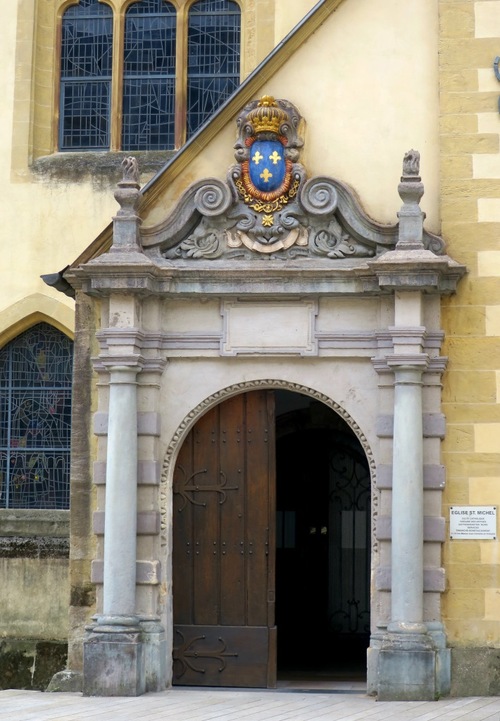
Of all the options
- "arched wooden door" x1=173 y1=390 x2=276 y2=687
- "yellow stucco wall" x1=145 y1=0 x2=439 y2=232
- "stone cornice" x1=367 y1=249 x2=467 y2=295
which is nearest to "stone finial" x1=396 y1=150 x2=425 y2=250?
"stone cornice" x1=367 y1=249 x2=467 y2=295

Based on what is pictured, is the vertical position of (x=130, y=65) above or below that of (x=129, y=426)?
above

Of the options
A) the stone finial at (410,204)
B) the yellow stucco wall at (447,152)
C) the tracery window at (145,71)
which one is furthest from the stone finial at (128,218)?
the tracery window at (145,71)

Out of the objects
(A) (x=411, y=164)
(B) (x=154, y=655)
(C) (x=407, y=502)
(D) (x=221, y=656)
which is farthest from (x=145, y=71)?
(B) (x=154, y=655)

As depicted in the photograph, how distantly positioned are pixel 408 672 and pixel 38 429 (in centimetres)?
717

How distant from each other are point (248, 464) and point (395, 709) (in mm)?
2749

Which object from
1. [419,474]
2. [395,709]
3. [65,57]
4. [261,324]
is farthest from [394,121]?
[65,57]

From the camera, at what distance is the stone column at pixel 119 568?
13.1m

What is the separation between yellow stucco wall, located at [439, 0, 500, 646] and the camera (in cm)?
1309

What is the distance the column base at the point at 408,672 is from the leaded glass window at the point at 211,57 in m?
8.20

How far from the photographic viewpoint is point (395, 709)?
1220 cm

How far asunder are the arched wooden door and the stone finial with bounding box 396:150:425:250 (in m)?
1.96

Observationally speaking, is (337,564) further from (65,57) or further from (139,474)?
(65,57)

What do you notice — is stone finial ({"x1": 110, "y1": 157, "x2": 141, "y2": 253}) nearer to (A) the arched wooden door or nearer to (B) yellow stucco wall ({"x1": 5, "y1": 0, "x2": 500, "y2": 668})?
(B) yellow stucco wall ({"x1": 5, "y1": 0, "x2": 500, "y2": 668})

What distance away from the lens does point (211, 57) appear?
18.8 m
